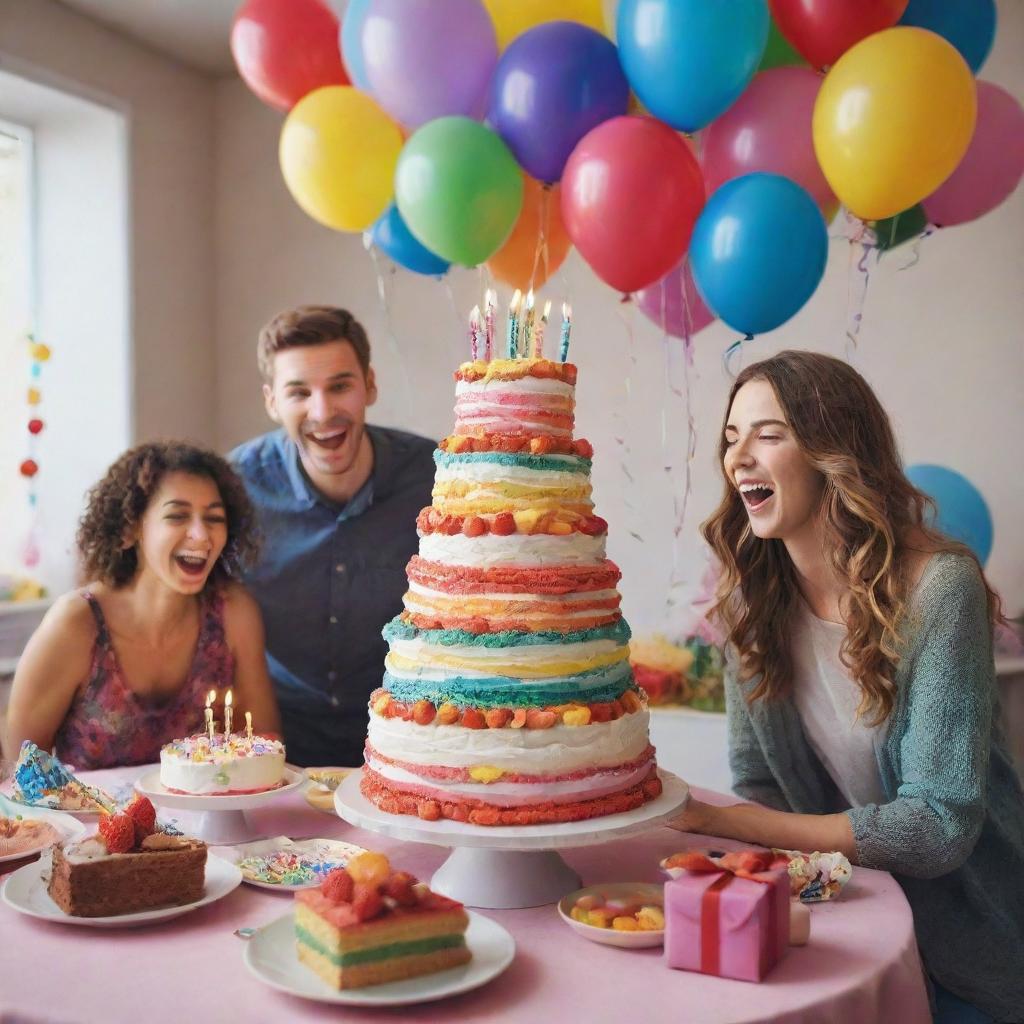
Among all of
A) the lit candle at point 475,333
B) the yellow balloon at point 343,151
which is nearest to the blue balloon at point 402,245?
the yellow balloon at point 343,151

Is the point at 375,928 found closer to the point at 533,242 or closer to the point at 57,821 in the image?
the point at 57,821

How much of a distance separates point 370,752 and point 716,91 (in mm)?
1705

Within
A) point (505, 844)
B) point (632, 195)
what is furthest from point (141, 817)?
point (632, 195)

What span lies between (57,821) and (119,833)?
1.66 ft

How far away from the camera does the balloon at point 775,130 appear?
289 centimetres

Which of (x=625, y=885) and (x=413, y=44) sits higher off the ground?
(x=413, y=44)

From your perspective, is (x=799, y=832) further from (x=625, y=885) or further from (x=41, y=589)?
(x=41, y=589)

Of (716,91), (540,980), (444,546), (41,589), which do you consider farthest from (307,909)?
(41,589)

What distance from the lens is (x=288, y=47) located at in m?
3.33

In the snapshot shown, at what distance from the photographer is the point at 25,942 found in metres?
1.70

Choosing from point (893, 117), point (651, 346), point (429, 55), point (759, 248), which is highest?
point (429, 55)

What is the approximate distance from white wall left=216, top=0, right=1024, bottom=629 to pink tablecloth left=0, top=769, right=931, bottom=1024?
2.97 meters

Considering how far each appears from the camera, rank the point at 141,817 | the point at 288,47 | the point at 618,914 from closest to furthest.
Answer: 1. the point at 618,914
2. the point at 141,817
3. the point at 288,47

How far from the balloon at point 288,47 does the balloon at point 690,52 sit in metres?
0.95
